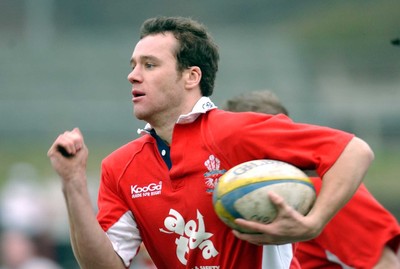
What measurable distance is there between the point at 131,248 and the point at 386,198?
10.3m

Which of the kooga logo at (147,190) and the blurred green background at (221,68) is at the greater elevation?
the kooga logo at (147,190)

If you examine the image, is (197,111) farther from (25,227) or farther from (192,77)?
(25,227)

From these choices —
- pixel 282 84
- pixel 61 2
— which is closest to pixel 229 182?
pixel 282 84

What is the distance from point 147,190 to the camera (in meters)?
5.46

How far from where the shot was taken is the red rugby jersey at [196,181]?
16.3 ft

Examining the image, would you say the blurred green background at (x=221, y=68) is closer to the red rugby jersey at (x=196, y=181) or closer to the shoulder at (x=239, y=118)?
the red rugby jersey at (x=196, y=181)

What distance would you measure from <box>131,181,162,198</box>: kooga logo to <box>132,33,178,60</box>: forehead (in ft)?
2.37

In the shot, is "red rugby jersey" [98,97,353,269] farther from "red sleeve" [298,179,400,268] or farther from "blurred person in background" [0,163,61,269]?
"blurred person in background" [0,163,61,269]

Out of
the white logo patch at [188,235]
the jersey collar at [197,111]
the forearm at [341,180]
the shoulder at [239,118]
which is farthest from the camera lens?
the jersey collar at [197,111]

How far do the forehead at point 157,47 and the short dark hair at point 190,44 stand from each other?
4 cm

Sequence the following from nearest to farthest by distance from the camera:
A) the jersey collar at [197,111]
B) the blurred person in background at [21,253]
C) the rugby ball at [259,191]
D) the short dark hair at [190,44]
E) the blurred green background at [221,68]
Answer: the rugby ball at [259,191] < the jersey collar at [197,111] < the short dark hair at [190,44] < the blurred person in background at [21,253] < the blurred green background at [221,68]

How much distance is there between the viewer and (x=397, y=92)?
1903 centimetres

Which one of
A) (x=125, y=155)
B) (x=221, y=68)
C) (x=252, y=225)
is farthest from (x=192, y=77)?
(x=221, y=68)

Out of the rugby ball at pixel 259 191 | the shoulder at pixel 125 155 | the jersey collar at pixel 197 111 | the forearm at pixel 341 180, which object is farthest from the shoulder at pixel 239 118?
the shoulder at pixel 125 155
